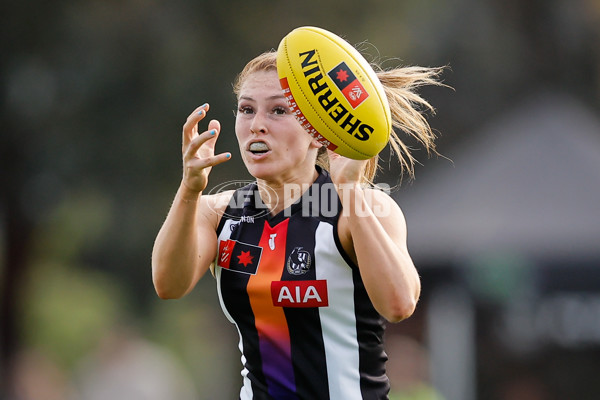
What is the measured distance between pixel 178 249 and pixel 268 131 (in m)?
0.62

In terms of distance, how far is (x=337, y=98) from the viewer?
12.6 ft

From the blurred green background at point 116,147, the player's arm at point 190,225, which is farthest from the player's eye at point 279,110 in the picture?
the blurred green background at point 116,147

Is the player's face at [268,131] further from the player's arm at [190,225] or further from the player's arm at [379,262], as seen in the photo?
the player's arm at [379,262]

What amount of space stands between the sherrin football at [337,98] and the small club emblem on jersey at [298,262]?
50 centimetres

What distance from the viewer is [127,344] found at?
10.4 m

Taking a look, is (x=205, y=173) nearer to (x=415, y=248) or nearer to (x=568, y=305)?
(x=415, y=248)

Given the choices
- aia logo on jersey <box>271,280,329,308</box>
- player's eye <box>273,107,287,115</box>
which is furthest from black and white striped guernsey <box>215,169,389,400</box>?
player's eye <box>273,107,287,115</box>

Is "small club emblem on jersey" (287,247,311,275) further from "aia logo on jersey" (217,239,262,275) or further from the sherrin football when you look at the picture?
the sherrin football

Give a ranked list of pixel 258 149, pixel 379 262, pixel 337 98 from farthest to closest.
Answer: pixel 258 149 → pixel 337 98 → pixel 379 262

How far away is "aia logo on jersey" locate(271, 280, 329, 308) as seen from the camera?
4051mm

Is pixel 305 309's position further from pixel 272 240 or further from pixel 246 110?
pixel 246 110

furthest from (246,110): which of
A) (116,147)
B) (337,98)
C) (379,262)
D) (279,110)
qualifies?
(116,147)

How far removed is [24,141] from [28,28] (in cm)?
147

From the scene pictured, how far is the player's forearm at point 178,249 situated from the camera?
4.03 m
